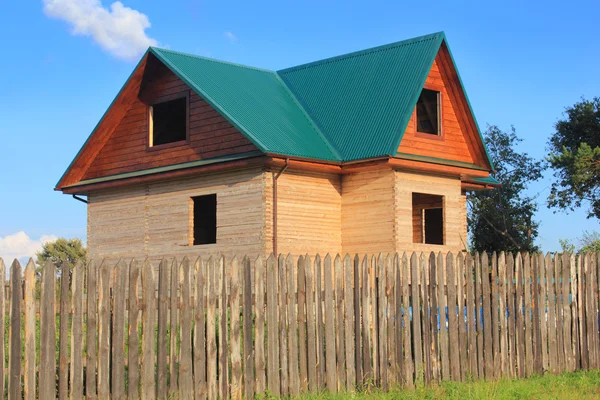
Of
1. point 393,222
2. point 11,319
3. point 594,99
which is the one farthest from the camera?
point 594,99

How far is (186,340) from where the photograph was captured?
1036 cm

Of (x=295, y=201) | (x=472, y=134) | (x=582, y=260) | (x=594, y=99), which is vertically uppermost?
(x=594, y=99)

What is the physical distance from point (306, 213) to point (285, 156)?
2015mm

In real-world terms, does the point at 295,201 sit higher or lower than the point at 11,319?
higher

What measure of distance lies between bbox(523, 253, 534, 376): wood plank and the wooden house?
8594 mm

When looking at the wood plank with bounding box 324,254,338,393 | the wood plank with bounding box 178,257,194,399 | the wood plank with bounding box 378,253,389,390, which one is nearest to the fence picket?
the wood plank with bounding box 178,257,194,399

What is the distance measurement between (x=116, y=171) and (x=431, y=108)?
9.67m

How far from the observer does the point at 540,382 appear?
13102 mm

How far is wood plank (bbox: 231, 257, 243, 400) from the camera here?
34.8ft

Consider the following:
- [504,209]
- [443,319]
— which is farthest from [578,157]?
[443,319]

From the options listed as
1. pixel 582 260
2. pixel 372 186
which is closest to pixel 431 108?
pixel 372 186

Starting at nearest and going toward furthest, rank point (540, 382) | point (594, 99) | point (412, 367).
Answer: point (412, 367), point (540, 382), point (594, 99)

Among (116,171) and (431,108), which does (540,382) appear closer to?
(431,108)

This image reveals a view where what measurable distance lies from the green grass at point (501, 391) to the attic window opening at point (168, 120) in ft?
46.2
